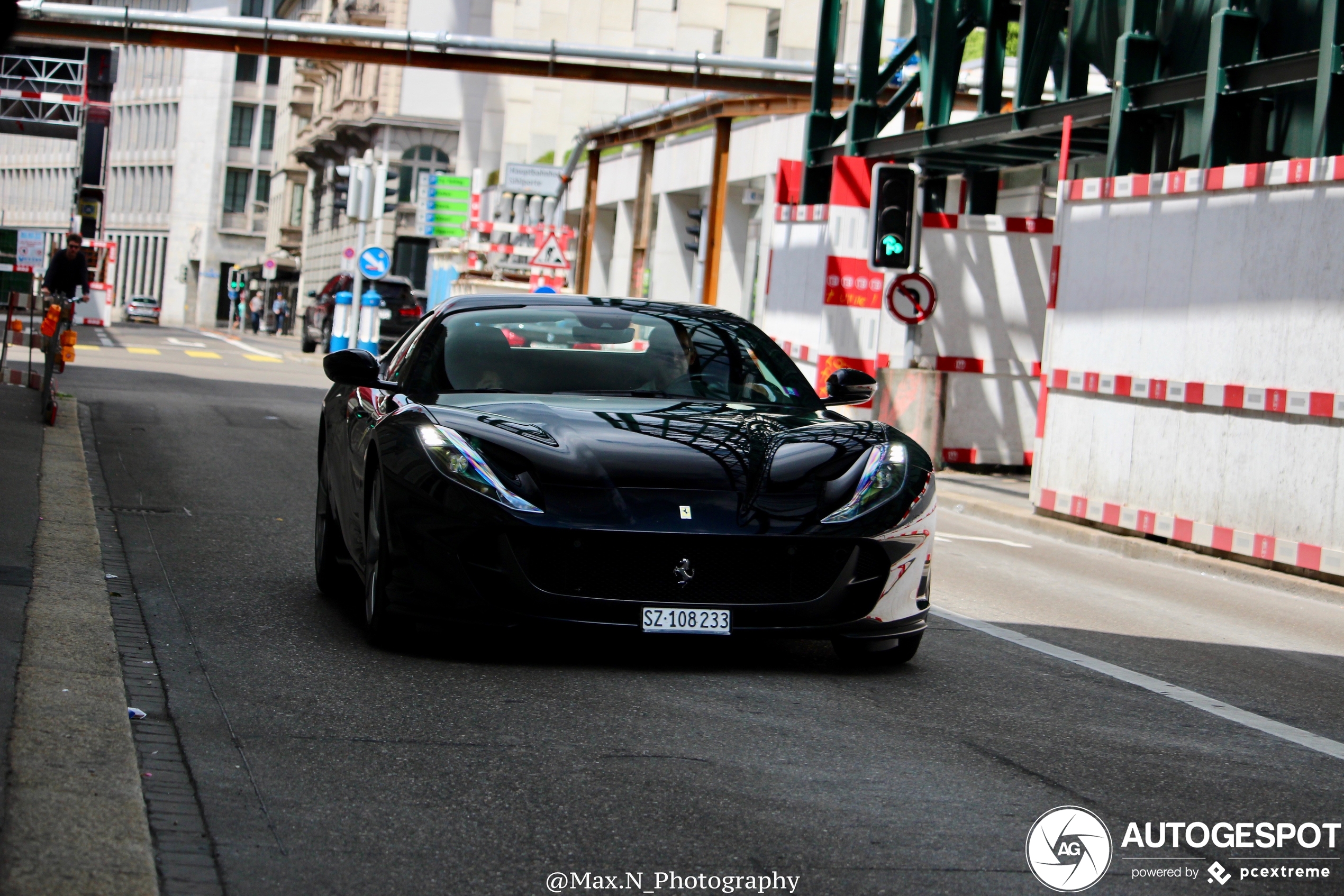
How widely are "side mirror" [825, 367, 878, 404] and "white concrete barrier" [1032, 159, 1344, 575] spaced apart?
549 cm

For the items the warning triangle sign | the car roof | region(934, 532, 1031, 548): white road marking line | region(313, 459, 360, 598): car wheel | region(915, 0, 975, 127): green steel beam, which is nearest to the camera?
the car roof

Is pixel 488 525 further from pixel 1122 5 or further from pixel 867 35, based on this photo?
pixel 867 35

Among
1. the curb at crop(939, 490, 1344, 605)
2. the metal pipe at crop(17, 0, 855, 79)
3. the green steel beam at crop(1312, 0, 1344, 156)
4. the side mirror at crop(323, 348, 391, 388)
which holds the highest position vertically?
the metal pipe at crop(17, 0, 855, 79)

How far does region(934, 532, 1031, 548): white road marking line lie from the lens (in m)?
13.6

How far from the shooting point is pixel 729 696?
6.23 meters

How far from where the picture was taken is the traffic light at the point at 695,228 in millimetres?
37625

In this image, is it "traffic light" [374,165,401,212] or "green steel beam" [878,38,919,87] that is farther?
"traffic light" [374,165,401,212]

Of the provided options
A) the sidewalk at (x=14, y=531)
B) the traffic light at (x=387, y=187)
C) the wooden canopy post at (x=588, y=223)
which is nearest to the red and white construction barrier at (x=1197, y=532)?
the sidewalk at (x=14, y=531)

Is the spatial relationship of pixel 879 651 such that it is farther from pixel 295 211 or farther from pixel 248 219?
pixel 248 219

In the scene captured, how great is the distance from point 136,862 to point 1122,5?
1651 cm

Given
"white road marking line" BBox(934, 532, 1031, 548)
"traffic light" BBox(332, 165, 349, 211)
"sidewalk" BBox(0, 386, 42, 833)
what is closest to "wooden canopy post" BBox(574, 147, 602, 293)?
"traffic light" BBox(332, 165, 349, 211)

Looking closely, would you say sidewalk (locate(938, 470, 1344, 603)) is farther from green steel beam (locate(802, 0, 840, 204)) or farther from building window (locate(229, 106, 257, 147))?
building window (locate(229, 106, 257, 147))

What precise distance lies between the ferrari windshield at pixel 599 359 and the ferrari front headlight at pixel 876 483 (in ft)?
2.59

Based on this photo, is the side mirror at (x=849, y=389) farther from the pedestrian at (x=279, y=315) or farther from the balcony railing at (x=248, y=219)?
the balcony railing at (x=248, y=219)
